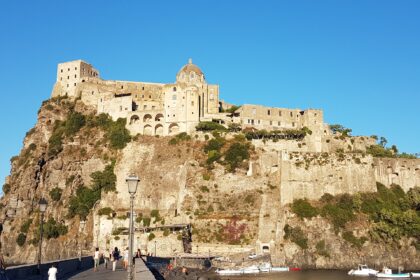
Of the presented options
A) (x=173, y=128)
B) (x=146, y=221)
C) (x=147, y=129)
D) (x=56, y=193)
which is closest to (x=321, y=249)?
(x=146, y=221)

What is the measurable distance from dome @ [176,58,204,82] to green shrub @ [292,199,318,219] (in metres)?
31.8

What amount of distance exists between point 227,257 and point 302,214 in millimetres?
11485

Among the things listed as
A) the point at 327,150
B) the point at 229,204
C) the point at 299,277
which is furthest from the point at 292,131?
the point at 299,277

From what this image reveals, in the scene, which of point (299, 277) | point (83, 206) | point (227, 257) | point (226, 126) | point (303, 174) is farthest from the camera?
point (226, 126)

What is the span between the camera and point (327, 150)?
83.8 metres

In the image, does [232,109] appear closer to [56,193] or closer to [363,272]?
[56,193]

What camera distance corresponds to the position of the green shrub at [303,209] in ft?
227

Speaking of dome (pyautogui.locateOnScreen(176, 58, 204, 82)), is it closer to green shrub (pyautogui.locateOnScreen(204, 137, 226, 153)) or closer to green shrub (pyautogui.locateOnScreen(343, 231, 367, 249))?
green shrub (pyautogui.locateOnScreen(204, 137, 226, 153))

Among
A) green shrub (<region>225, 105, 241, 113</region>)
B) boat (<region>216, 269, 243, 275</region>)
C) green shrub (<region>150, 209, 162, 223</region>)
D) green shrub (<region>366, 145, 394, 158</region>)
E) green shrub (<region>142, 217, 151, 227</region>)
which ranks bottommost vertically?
boat (<region>216, 269, 243, 275</region>)

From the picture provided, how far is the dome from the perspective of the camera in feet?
299

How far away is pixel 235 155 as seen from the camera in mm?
77562

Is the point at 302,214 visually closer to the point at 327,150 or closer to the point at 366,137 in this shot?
the point at 327,150

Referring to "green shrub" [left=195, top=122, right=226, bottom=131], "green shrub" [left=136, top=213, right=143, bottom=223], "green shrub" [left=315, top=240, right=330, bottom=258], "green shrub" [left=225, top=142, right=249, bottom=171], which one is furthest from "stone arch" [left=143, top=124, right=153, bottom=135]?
"green shrub" [left=315, top=240, right=330, bottom=258]

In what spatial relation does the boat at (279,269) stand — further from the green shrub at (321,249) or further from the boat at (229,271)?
the green shrub at (321,249)
